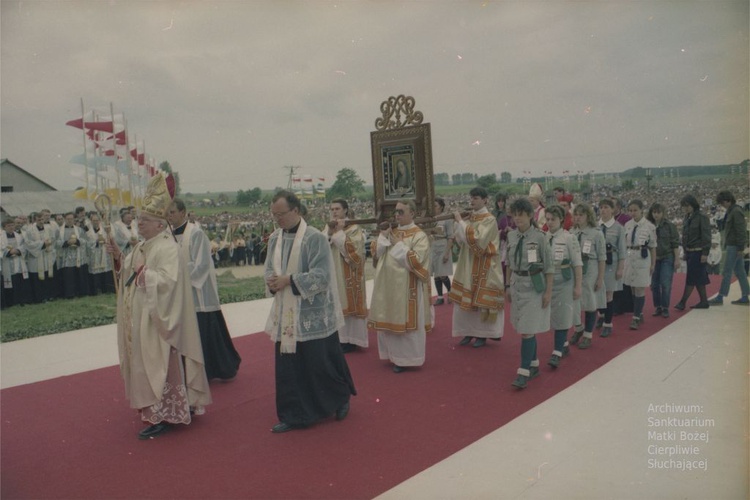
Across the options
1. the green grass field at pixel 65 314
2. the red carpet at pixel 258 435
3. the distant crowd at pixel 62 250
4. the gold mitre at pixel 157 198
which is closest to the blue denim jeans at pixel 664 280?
the distant crowd at pixel 62 250

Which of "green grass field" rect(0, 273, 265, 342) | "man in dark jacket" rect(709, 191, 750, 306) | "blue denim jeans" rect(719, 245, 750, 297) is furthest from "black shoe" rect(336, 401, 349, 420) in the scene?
"blue denim jeans" rect(719, 245, 750, 297)

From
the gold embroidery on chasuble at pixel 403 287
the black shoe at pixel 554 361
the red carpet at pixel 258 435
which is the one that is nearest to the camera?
the red carpet at pixel 258 435

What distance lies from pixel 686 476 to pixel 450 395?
6.44ft

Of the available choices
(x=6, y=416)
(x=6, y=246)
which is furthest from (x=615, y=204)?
(x=6, y=246)

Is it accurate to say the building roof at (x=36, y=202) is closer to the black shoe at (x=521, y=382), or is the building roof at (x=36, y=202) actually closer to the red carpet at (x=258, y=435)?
the red carpet at (x=258, y=435)

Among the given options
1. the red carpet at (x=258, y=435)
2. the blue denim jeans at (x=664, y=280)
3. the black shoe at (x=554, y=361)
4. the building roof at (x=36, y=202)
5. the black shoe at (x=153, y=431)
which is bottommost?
the red carpet at (x=258, y=435)

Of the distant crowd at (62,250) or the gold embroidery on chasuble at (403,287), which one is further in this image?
the distant crowd at (62,250)

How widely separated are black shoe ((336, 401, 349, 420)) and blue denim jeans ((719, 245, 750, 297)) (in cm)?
618

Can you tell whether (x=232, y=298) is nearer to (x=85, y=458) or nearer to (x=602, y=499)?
(x=85, y=458)

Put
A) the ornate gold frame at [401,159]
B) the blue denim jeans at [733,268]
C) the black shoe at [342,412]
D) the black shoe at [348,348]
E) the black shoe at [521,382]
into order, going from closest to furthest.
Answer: the black shoe at [342,412]
the black shoe at [521,382]
the ornate gold frame at [401,159]
the black shoe at [348,348]
the blue denim jeans at [733,268]

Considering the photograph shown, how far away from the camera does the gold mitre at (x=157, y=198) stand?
4.17 meters

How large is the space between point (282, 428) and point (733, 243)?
672cm

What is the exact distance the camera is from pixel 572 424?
402 centimetres

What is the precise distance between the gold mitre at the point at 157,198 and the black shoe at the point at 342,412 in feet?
6.75
